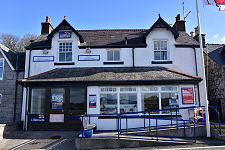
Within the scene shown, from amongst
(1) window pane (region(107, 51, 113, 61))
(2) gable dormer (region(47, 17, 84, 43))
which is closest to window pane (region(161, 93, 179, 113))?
(1) window pane (region(107, 51, 113, 61))

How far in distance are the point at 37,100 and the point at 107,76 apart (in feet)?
16.4

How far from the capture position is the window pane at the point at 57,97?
11.1 metres

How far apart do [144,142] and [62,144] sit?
3.92m

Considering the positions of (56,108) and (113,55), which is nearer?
(56,108)

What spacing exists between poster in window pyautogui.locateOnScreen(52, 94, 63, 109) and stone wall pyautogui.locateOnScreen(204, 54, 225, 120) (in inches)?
463

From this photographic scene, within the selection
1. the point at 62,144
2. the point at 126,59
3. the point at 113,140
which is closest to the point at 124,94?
the point at 126,59

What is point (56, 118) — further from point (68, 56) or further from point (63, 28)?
point (63, 28)

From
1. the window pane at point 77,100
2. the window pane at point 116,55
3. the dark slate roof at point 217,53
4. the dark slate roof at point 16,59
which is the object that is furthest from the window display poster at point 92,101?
the dark slate roof at point 217,53

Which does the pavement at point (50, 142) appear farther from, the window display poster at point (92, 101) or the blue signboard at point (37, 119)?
the window display poster at point (92, 101)

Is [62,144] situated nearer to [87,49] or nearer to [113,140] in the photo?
[113,140]

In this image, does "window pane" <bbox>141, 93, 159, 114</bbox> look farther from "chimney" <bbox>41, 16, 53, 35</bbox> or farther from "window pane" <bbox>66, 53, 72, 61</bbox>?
"chimney" <bbox>41, 16, 53, 35</bbox>

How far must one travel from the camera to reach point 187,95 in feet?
36.6

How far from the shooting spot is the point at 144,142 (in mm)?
7766

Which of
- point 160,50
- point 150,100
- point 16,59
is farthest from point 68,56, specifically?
point 160,50
